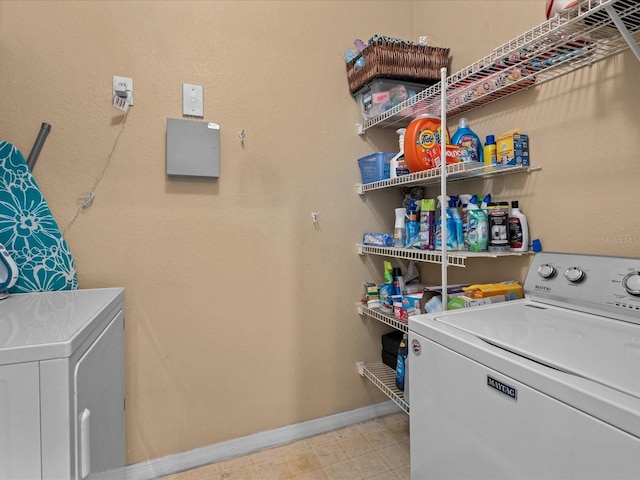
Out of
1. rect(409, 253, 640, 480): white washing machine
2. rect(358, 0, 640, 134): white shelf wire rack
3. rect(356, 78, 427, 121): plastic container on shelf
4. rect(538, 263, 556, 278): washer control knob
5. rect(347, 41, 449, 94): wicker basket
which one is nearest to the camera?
rect(409, 253, 640, 480): white washing machine

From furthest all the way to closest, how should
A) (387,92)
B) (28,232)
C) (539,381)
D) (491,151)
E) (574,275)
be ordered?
(387,92) → (491,151) → (28,232) → (574,275) → (539,381)

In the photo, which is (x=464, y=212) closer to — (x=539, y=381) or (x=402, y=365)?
(x=402, y=365)

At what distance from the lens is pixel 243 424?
65.9 inches

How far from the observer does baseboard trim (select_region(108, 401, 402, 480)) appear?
1497mm

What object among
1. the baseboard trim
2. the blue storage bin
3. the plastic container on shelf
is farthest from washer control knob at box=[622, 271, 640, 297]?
the baseboard trim

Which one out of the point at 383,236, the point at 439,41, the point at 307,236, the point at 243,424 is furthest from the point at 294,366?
the point at 439,41

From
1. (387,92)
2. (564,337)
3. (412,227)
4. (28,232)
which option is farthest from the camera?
(387,92)

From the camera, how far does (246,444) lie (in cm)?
166

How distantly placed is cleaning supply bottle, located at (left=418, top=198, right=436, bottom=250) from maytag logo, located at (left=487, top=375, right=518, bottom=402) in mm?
820

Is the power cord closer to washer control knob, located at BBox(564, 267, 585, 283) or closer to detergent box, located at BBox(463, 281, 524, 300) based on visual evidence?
detergent box, located at BBox(463, 281, 524, 300)

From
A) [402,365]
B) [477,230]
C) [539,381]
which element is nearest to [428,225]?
[477,230]

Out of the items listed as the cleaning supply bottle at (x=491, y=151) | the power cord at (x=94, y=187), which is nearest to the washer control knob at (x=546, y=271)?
the cleaning supply bottle at (x=491, y=151)

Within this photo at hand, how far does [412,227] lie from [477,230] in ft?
1.09

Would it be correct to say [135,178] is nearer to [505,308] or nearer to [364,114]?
[364,114]
